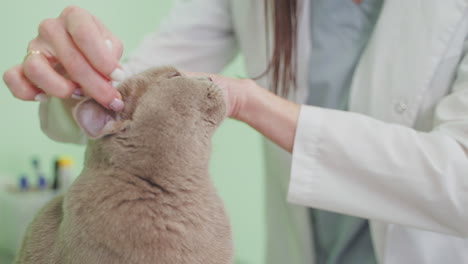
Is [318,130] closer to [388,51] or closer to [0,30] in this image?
[388,51]

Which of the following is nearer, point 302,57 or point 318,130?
point 318,130

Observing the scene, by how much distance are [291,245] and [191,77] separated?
0.49 m

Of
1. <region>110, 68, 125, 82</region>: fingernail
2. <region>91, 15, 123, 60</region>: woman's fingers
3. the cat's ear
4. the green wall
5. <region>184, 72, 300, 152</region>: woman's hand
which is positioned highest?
<region>91, 15, 123, 60</region>: woman's fingers

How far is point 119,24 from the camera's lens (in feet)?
3.94

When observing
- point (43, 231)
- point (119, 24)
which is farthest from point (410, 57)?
point (119, 24)

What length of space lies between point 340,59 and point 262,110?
0.26m

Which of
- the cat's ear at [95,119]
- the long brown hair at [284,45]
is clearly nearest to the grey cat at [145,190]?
the cat's ear at [95,119]

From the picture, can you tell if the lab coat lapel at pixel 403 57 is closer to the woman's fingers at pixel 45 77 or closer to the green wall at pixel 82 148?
the green wall at pixel 82 148

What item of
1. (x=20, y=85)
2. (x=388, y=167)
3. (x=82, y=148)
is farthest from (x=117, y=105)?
(x=82, y=148)

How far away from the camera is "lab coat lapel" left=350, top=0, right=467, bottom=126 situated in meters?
0.71

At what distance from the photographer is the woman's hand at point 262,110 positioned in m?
0.64

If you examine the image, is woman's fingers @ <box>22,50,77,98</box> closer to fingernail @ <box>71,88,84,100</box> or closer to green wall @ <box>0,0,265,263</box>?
fingernail @ <box>71,88,84,100</box>

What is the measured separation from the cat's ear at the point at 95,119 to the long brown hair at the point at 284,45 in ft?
1.17

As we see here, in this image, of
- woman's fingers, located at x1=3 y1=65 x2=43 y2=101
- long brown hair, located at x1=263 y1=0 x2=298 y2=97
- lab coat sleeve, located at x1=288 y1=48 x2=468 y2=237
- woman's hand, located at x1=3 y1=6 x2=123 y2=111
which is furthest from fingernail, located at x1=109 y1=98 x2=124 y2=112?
long brown hair, located at x1=263 y1=0 x2=298 y2=97
